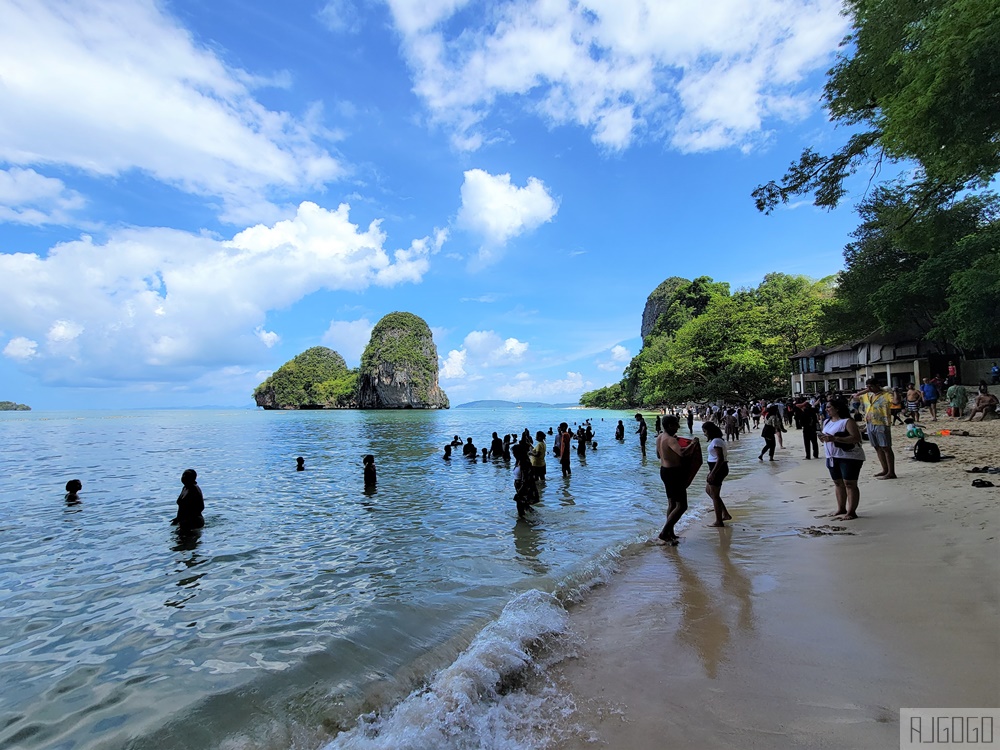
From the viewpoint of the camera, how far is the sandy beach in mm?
2727

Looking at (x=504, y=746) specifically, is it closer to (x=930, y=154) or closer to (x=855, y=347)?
(x=930, y=154)

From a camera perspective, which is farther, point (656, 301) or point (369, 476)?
point (656, 301)

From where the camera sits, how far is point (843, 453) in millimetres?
6859

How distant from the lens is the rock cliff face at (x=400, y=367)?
133m

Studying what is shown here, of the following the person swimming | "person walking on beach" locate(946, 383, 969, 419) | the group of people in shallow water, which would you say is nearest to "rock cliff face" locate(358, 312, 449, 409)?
the group of people in shallow water

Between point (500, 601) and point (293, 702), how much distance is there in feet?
7.63

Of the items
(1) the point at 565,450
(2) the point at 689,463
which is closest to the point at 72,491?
(1) the point at 565,450

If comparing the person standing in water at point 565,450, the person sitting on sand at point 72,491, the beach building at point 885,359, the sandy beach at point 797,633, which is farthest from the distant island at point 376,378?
the sandy beach at point 797,633

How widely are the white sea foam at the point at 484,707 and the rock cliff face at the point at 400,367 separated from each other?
131m

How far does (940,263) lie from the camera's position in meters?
21.4

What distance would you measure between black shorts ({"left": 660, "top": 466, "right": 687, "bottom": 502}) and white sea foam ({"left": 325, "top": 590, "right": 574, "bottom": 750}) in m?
3.10

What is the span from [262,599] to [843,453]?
7932mm

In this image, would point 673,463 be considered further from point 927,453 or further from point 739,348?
point 739,348

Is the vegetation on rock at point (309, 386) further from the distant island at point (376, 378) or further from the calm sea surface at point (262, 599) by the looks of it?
the calm sea surface at point (262, 599)
